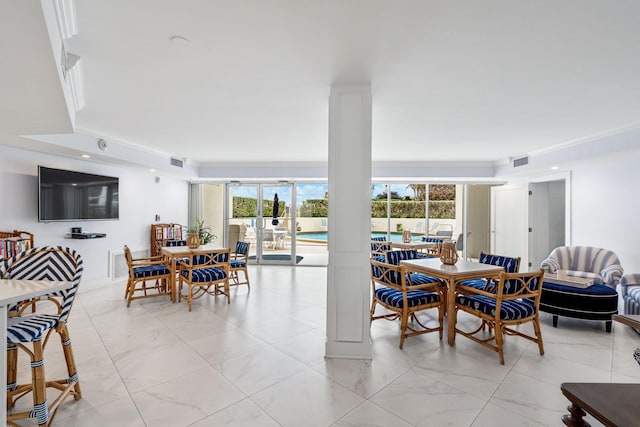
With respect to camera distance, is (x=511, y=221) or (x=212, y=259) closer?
(x=212, y=259)

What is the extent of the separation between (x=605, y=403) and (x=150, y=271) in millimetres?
4968

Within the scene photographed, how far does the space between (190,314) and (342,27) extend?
3.75 m

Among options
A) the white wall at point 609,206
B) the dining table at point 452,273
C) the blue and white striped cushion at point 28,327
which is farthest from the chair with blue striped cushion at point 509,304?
the blue and white striped cushion at point 28,327

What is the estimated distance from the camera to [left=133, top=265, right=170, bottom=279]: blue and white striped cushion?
4460 millimetres

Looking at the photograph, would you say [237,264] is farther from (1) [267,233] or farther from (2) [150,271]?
(1) [267,233]

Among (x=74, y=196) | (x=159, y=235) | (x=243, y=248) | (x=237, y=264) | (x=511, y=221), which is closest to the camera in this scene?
(x=74, y=196)

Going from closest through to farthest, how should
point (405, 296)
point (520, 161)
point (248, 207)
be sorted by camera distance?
point (405, 296) → point (520, 161) → point (248, 207)

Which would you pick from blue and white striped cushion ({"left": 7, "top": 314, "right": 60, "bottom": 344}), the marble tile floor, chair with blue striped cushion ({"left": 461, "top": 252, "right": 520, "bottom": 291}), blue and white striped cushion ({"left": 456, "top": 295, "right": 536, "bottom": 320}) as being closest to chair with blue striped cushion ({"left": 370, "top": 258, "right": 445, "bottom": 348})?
the marble tile floor

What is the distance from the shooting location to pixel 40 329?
1.80 m

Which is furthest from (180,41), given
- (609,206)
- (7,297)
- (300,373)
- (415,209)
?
(415,209)

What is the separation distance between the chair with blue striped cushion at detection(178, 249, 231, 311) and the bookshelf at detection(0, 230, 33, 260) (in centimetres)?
192

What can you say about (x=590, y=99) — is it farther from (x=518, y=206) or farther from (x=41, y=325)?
(x=41, y=325)

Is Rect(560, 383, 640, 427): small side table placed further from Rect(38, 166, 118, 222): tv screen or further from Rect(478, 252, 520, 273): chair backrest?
Rect(38, 166, 118, 222): tv screen

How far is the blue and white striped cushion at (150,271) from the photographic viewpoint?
4460 millimetres
